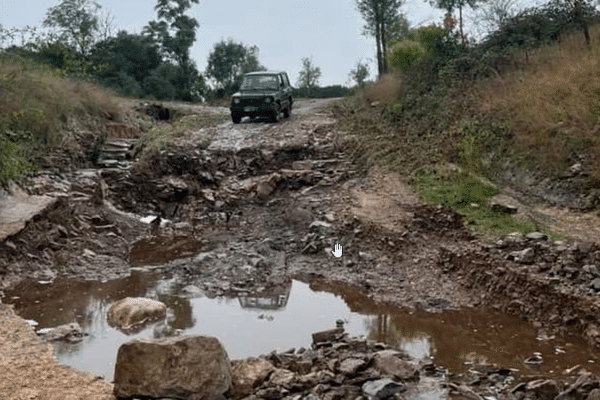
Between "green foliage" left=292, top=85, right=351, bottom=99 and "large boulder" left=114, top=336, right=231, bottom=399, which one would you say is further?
"green foliage" left=292, top=85, right=351, bottom=99

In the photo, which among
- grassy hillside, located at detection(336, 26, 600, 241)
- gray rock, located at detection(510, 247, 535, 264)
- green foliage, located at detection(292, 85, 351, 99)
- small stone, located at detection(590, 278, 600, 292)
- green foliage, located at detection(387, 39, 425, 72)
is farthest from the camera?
green foliage, located at detection(292, 85, 351, 99)

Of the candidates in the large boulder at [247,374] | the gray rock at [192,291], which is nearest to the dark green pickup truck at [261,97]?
the gray rock at [192,291]

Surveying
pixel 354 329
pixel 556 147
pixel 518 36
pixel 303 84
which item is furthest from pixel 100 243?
pixel 303 84

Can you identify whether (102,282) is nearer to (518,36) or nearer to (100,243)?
(100,243)

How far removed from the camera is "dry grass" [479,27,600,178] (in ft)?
37.2

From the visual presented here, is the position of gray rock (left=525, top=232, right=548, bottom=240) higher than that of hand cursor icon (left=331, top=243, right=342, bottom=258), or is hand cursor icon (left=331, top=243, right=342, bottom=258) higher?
gray rock (left=525, top=232, right=548, bottom=240)

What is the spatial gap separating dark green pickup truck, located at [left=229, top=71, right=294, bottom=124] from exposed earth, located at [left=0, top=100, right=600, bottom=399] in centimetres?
339

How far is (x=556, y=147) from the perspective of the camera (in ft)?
38.1

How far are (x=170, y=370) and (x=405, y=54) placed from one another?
1751 centimetres

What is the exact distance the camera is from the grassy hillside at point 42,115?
12031mm

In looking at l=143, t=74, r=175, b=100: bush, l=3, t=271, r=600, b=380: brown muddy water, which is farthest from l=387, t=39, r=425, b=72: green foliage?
l=143, t=74, r=175, b=100: bush

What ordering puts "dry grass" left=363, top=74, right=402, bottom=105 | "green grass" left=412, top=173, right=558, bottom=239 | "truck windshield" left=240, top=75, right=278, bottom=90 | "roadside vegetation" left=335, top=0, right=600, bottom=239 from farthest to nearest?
"truck windshield" left=240, top=75, right=278, bottom=90, "dry grass" left=363, top=74, right=402, bottom=105, "roadside vegetation" left=335, top=0, right=600, bottom=239, "green grass" left=412, top=173, right=558, bottom=239

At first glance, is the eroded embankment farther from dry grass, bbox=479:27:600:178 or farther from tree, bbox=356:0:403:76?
tree, bbox=356:0:403:76

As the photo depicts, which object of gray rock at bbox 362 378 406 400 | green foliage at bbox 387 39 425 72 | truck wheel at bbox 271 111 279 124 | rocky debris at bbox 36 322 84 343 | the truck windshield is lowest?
gray rock at bbox 362 378 406 400
